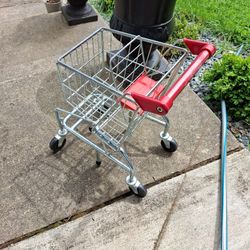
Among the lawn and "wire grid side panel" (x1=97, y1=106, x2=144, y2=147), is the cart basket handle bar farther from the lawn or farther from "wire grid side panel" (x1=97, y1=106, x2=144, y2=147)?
the lawn

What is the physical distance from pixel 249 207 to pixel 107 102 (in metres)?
1.20

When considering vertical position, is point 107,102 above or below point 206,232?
above

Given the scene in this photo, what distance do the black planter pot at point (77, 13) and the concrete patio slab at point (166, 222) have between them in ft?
6.91

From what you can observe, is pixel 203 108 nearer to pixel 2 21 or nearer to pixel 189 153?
pixel 189 153

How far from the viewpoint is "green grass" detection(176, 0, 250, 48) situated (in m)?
3.52

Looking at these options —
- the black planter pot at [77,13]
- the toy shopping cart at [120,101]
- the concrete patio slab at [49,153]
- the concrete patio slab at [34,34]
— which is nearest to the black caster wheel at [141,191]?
the toy shopping cart at [120,101]

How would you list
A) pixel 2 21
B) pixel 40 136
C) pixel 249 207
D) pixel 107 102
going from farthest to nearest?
1. pixel 2 21
2. pixel 40 136
3. pixel 107 102
4. pixel 249 207

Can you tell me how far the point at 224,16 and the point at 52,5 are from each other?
2040 mm

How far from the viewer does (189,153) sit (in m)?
2.33

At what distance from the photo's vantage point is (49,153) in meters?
2.27

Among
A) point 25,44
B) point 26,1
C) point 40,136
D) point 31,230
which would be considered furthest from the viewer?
point 26,1

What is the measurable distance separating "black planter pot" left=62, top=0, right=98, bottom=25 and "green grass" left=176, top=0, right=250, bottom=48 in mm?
1127

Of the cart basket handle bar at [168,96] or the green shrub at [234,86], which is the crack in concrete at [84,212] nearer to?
the green shrub at [234,86]

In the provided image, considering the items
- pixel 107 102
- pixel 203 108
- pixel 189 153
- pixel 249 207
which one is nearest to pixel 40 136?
pixel 107 102
